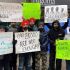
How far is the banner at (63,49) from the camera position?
12881 millimetres

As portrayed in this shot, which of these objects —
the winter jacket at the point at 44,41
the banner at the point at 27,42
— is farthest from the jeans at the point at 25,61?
the winter jacket at the point at 44,41

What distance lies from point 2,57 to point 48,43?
1.52m

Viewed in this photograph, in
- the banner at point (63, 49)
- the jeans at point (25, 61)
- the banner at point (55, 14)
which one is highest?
the banner at point (55, 14)

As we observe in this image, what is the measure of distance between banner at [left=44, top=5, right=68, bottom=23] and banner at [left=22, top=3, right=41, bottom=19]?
28 centimetres

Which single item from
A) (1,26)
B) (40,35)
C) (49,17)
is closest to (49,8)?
(49,17)

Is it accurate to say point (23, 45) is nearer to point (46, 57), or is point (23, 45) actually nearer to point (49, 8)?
point (46, 57)

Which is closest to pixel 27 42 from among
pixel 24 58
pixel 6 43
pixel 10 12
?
pixel 24 58

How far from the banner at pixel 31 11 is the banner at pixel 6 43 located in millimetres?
1261

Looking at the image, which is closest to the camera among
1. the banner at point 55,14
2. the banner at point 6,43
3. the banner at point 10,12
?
the banner at point 6,43

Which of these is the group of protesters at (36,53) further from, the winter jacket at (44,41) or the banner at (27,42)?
the banner at (27,42)

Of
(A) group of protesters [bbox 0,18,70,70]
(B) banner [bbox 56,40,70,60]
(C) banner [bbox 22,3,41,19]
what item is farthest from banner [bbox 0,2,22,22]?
(B) banner [bbox 56,40,70,60]

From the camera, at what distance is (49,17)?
1407 cm

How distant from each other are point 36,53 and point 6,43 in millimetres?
1061

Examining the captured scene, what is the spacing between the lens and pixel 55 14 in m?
14.1
